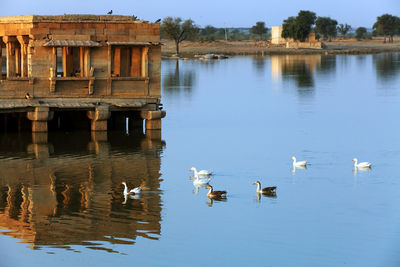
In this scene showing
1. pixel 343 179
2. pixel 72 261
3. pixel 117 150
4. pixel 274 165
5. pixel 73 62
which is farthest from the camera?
pixel 73 62

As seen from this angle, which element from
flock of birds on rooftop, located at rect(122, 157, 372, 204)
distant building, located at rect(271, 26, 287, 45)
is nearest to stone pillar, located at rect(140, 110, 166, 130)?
flock of birds on rooftop, located at rect(122, 157, 372, 204)

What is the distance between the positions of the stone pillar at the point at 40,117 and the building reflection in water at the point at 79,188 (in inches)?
16.6

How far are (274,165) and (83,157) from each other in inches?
249

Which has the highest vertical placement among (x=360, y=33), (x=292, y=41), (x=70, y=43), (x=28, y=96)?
(x=360, y=33)

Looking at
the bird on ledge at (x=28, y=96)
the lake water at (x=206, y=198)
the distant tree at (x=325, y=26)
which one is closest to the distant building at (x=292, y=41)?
the distant tree at (x=325, y=26)

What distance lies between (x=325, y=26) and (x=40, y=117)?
14719 centimetres

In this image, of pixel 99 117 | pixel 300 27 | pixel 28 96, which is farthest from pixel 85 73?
pixel 300 27

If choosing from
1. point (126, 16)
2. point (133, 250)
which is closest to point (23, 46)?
point (126, 16)

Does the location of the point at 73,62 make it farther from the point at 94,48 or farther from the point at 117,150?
the point at 117,150

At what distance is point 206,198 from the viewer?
21906mm

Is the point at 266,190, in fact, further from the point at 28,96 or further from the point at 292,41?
the point at 292,41

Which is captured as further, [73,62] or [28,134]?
[73,62]

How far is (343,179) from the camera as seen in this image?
24.4 meters

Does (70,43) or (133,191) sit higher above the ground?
(70,43)
